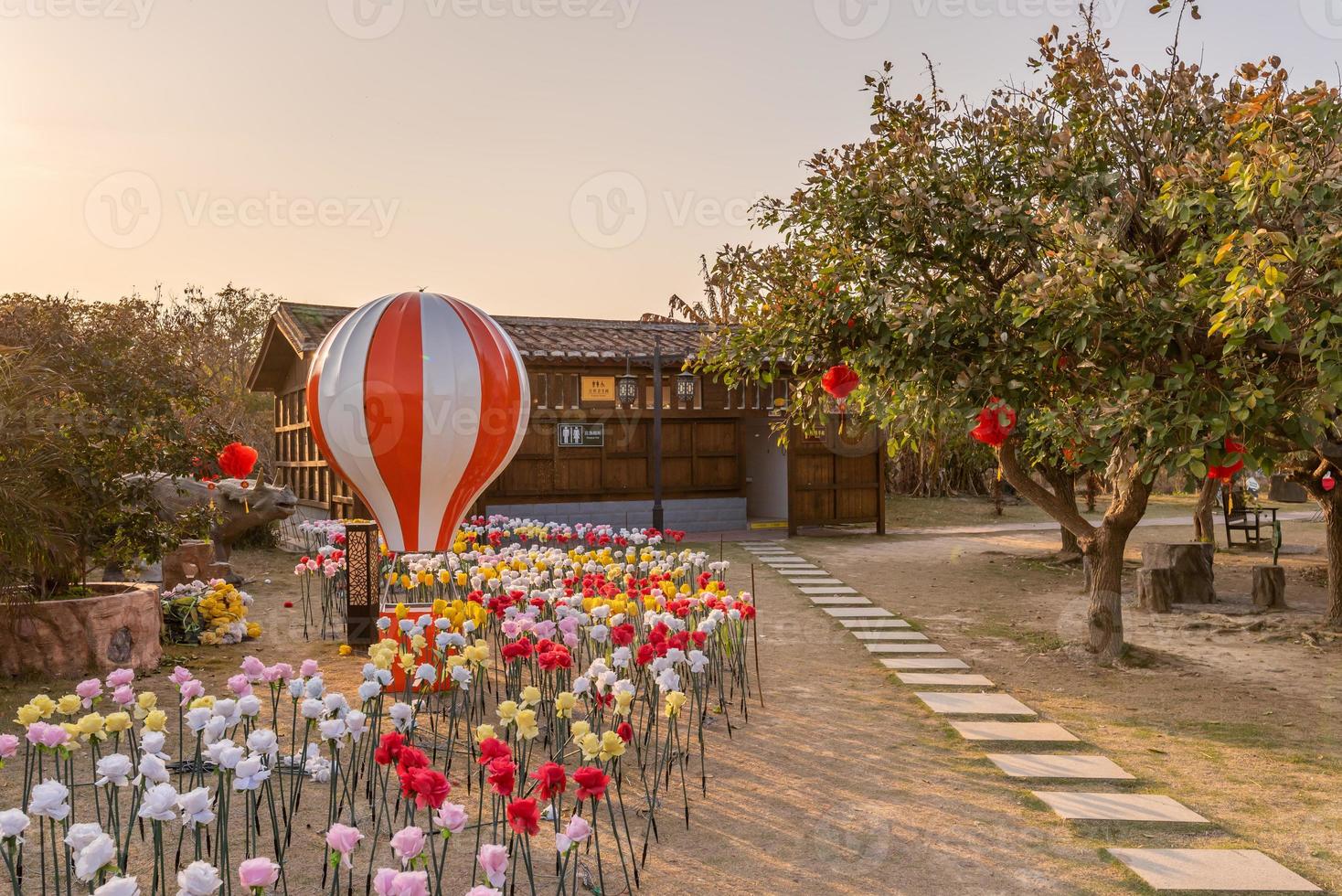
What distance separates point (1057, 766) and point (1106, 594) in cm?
323

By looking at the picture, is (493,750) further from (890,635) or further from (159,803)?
(890,635)

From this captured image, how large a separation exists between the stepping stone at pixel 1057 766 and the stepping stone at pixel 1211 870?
3.58 feet

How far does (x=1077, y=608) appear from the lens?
455 inches

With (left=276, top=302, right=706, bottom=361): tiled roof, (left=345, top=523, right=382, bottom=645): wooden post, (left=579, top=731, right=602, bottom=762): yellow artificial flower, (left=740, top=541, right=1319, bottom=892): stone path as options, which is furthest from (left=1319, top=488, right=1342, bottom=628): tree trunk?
(left=276, top=302, right=706, bottom=361): tiled roof

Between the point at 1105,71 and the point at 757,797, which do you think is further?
the point at 1105,71

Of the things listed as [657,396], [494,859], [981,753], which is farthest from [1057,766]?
[657,396]

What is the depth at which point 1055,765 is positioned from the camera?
18.8ft

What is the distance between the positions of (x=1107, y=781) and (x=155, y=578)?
39.5ft

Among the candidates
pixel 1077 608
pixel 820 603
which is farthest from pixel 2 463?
pixel 1077 608

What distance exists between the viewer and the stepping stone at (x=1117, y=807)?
15.8 ft

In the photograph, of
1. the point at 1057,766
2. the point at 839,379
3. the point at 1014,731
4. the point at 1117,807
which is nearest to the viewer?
the point at 1117,807

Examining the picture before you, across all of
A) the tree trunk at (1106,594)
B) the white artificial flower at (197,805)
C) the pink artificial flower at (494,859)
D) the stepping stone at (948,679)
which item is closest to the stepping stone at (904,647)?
the stepping stone at (948,679)

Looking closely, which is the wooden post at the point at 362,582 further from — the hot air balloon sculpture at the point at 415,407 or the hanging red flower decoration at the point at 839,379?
the hanging red flower decoration at the point at 839,379

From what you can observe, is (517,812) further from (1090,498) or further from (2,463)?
(1090,498)
